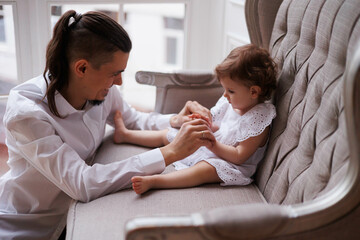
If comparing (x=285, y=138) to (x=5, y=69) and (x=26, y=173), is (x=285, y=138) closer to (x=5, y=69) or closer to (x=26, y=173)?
(x=26, y=173)

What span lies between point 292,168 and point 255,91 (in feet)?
1.11

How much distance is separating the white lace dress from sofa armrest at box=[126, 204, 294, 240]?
479mm

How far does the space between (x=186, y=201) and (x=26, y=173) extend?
0.58 meters

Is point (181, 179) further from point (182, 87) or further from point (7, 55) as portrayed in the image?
point (7, 55)

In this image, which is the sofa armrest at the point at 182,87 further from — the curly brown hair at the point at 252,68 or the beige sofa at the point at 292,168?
the curly brown hair at the point at 252,68

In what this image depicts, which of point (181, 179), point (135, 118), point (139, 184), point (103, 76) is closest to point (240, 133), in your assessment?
point (181, 179)

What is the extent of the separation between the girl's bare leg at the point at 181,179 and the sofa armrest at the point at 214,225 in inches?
16.7

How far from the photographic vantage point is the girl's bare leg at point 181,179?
1364 millimetres

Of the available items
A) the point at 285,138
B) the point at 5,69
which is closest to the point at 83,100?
the point at 285,138

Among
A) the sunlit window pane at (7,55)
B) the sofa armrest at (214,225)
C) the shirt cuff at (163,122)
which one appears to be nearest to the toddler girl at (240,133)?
the shirt cuff at (163,122)

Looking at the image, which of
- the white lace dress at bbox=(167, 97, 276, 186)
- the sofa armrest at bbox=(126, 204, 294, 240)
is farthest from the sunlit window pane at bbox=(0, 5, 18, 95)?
the sofa armrest at bbox=(126, 204, 294, 240)

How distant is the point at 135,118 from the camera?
196 centimetres

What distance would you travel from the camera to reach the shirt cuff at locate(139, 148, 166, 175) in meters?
1.45

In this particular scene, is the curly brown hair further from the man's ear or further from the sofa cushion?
the man's ear
